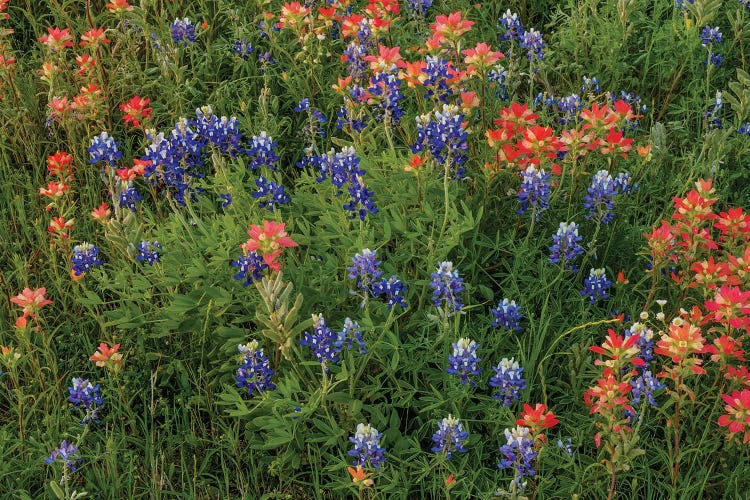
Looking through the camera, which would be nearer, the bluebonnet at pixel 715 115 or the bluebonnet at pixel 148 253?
the bluebonnet at pixel 148 253

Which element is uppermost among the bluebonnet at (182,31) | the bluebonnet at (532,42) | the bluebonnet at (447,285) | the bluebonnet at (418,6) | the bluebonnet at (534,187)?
the bluebonnet at (532,42)

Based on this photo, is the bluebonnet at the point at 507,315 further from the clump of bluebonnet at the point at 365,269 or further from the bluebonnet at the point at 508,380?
the clump of bluebonnet at the point at 365,269

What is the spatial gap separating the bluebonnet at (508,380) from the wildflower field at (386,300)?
1 cm

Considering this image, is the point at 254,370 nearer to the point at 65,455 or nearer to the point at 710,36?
the point at 65,455

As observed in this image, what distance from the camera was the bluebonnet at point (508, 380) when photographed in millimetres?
2867

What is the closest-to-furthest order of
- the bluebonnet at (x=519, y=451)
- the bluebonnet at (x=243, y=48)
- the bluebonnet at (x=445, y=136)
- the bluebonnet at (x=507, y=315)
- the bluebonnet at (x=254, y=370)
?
the bluebonnet at (x=519, y=451)
the bluebonnet at (x=254, y=370)
the bluebonnet at (x=507, y=315)
the bluebonnet at (x=445, y=136)
the bluebonnet at (x=243, y=48)

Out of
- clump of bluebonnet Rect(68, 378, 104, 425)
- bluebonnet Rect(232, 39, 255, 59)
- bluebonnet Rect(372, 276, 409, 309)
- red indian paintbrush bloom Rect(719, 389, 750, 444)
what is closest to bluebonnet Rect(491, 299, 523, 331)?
bluebonnet Rect(372, 276, 409, 309)

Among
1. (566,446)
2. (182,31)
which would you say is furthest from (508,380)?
(182,31)

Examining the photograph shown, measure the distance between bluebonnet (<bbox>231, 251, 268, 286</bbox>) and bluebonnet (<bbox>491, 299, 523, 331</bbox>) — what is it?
86 cm

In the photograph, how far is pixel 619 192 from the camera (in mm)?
3602

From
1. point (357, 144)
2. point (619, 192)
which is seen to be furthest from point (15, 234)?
point (619, 192)

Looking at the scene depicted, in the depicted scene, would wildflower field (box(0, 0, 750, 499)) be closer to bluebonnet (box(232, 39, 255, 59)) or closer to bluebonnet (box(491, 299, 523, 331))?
bluebonnet (box(491, 299, 523, 331))

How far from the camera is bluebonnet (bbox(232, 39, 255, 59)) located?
15.4ft

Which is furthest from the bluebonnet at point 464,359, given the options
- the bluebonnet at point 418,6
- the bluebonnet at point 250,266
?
the bluebonnet at point 418,6
